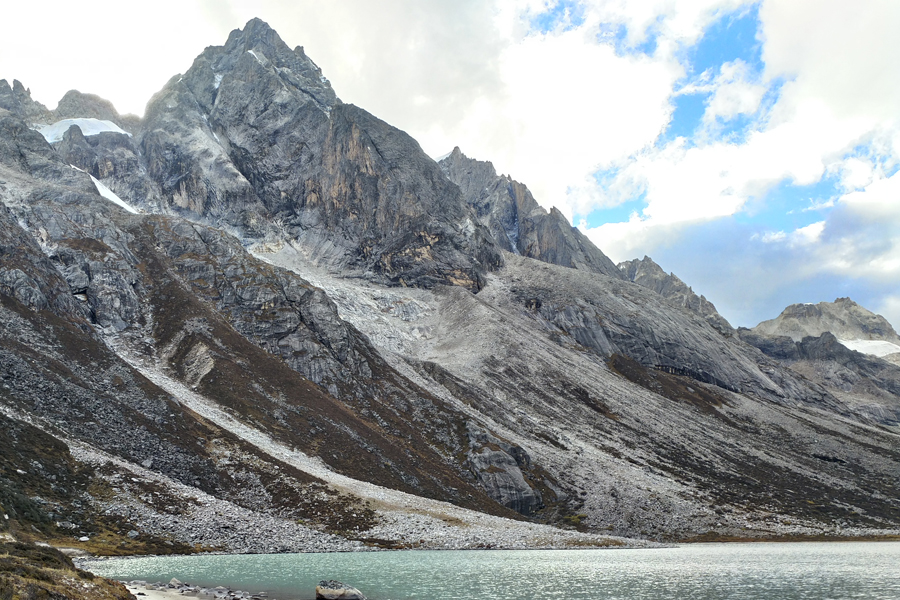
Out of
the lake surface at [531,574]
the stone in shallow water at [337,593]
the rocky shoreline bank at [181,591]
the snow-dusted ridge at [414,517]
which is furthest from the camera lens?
the snow-dusted ridge at [414,517]

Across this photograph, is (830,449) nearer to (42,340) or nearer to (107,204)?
(42,340)

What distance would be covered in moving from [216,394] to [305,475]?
101 feet

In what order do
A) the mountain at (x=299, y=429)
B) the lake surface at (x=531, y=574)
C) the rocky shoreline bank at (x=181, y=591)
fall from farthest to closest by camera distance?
the mountain at (x=299, y=429) → the lake surface at (x=531, y=574) → the rocky shoreline bank at (x=181, y=591)

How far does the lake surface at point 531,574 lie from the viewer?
42219 millimetres

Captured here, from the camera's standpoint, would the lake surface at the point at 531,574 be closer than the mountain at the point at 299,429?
Yes

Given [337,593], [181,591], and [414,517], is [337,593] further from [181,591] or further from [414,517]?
[414,517]

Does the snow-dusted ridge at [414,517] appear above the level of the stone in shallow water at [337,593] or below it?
below

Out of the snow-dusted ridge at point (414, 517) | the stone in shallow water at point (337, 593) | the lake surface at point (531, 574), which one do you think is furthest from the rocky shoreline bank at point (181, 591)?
the snow-dusted ridge at point (414, 517)

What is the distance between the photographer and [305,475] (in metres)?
86.4

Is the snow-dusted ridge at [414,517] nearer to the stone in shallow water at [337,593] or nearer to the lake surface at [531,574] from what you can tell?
the lake surface at [531,574]

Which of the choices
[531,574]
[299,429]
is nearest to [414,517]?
[531,574]

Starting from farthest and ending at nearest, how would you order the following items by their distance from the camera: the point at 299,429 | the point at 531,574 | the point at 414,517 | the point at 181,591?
the point at 299,429
the point at 414,517
the point at 531,574
the point at 181,591

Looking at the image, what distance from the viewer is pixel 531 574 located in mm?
53000

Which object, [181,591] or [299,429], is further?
[299,429]
